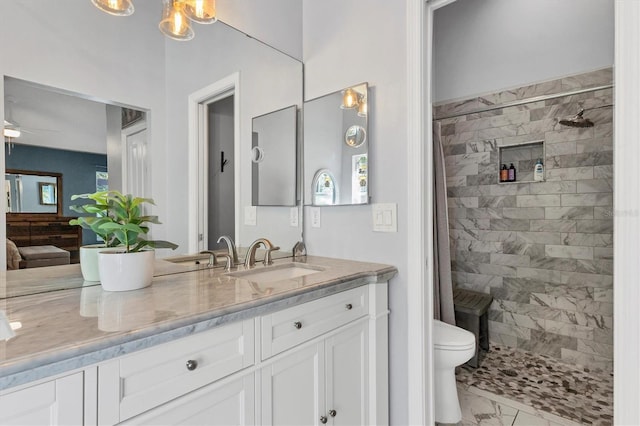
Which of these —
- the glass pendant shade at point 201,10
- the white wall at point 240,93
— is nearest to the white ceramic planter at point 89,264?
the white wall at point 240,93

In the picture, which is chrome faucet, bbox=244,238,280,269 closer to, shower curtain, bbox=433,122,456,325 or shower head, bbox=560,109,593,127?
shower curtain, bbox=433,122,456,325

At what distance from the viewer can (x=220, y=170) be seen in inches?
63.4

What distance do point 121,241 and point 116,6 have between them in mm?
859

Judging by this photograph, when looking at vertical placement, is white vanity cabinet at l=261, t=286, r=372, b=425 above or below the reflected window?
below

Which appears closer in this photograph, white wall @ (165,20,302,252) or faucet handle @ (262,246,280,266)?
white wall @ (165,20,302,252)

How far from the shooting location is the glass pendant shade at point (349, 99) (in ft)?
5.35

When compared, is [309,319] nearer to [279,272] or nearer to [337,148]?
[279,272]

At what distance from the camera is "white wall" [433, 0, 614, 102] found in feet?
7.92

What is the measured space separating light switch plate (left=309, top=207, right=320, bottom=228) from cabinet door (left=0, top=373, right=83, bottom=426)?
1290 mm

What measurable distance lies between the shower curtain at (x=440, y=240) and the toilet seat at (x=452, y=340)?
34 centimetres

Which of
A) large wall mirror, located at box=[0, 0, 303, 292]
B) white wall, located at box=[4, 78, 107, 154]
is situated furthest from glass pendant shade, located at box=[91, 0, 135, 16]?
white wall, located at box=[4, 78, 107, 154]

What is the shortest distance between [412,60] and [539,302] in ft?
7.64

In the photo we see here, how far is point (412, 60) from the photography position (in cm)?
145

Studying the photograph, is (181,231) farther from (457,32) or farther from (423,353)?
(457,32)
